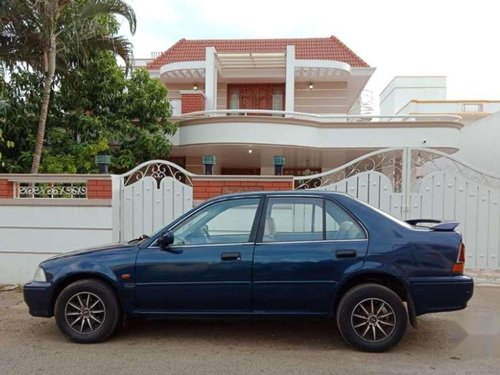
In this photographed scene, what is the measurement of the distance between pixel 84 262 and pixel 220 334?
1.65 meters

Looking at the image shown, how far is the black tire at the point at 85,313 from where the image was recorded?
15.7ft

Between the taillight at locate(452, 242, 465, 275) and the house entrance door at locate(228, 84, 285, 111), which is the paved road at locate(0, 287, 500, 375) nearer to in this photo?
the taillight at locate(452, 242, 465, 275)

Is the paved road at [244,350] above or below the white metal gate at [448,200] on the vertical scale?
below

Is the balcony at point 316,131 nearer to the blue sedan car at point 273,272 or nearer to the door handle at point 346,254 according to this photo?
the blue sedan car at point 273,272

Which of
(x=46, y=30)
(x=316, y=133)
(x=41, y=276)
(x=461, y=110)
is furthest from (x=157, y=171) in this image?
(x=461, y=110)

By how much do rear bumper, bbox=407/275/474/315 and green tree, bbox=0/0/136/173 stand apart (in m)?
7.51

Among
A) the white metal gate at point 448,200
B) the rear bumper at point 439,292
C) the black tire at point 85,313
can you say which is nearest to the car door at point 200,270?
the black tire at point 85,313

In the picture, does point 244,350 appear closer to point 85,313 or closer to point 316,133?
point 85,313

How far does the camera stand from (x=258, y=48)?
18.8 meters

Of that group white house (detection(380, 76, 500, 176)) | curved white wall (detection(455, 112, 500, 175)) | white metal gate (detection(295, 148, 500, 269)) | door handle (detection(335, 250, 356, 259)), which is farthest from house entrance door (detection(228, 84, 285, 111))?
door handle (detection(335, 250, 356, 259))

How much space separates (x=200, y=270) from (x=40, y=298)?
5.68 ft

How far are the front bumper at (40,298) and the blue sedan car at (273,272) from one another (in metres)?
0.01

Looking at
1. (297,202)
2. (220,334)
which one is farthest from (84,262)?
(297,202)

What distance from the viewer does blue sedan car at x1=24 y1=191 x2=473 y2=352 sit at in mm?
4512
